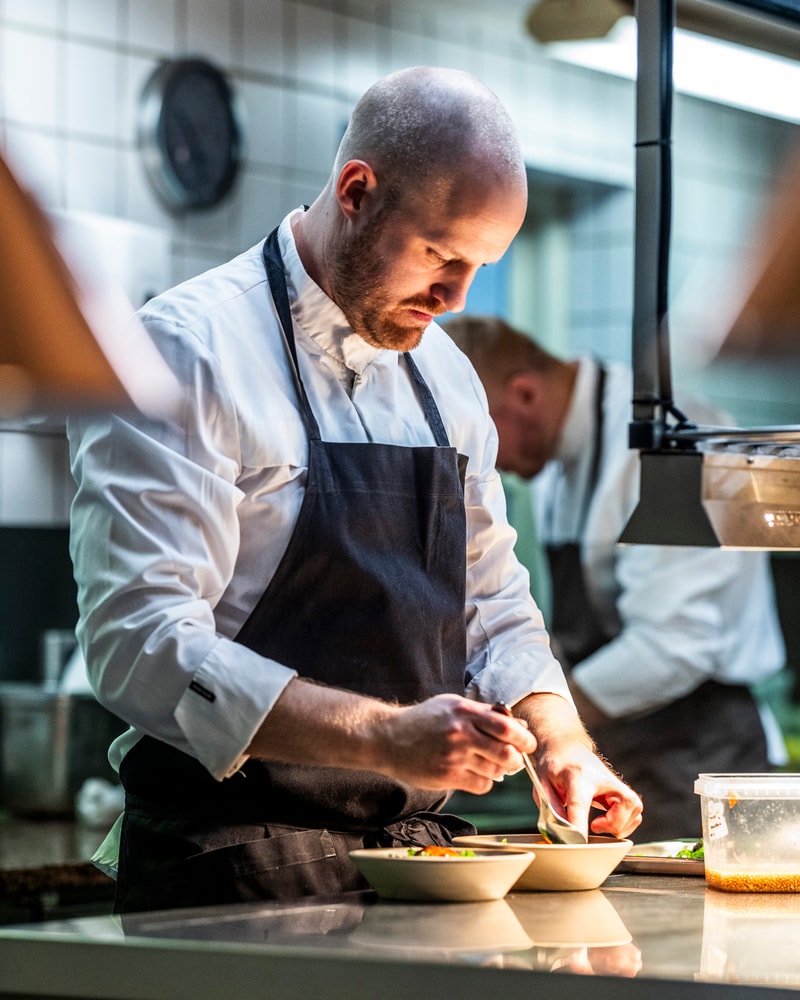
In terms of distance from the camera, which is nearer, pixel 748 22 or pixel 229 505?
pixel 229 505

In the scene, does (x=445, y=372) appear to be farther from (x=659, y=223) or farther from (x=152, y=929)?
(x=152, y=929)

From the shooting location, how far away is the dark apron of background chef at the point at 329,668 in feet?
5.98

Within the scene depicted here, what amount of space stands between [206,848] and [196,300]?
2.20 ft

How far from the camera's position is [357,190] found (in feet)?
6.72

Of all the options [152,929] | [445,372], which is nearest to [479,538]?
[445,372]

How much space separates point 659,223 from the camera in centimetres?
203

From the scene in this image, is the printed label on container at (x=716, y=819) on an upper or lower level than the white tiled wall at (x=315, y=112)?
lower

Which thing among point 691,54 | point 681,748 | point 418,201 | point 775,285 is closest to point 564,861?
point 775,285

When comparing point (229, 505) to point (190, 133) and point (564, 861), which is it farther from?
point (190, 133)

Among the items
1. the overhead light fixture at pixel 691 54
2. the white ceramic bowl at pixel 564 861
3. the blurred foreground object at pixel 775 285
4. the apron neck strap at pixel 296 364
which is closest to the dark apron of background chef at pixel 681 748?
the overhead light fixture at pixel 691 54

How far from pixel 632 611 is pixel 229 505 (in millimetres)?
2134

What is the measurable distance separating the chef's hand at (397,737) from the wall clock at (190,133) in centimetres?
284

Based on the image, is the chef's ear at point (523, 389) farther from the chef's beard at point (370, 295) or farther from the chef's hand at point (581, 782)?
the chef's hand at point (581, 782)

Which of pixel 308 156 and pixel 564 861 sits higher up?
pixel 308 156
